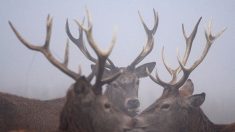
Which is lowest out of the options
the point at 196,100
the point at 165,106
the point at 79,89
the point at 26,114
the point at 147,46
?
the point at 26,114

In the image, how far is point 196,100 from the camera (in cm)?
738

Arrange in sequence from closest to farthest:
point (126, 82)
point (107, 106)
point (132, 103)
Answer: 1. point (107, 106)
2. point (132, 103)
3. point (126, 82)

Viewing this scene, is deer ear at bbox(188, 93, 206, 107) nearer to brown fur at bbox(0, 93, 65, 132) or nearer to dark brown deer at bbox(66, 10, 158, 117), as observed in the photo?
dark brown deer at bbox(66, 10, 158, 117)

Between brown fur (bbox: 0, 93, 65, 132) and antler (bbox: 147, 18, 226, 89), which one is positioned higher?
antler (bbox: 147, 18, 226, 89)

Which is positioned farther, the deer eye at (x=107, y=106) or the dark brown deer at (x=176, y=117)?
the dark brown deer at (x=176, y=117)

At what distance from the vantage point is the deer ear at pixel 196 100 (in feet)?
24.1

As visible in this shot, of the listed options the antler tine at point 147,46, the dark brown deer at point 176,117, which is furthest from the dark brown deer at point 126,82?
the dark brown deer at point 176,117

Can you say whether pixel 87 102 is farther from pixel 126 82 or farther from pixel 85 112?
pixel 126 82

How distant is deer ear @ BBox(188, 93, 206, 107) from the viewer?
24.1 feet

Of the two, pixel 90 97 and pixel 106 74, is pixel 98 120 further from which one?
pixel 106 74

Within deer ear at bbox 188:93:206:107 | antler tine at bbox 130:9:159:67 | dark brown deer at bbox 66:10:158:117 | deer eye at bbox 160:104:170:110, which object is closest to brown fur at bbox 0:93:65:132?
dark brown deer at bbox 66:10:158:117

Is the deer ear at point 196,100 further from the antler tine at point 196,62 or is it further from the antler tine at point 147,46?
the antler tine at point 147,46

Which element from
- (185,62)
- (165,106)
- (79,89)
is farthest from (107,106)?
(185,62)

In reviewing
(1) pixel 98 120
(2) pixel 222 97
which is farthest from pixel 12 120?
(2) pixel 222 97
